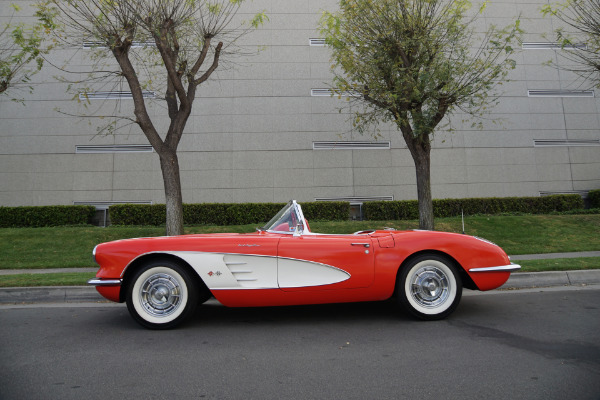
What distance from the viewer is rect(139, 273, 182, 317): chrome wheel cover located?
13.3ft

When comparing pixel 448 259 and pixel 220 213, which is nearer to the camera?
pixel 448 259

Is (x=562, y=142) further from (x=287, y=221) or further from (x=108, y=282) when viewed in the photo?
(x=108, y=282)

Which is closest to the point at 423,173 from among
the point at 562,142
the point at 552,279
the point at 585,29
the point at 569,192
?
the point at 552,279

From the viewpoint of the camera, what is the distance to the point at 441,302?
4191mm

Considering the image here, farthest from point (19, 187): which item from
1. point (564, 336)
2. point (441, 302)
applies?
point (564, 336)

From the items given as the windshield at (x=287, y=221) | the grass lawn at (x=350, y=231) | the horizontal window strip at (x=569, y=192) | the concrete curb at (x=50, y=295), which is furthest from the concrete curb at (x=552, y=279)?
the horizontal window strip at (x=569, y=192)

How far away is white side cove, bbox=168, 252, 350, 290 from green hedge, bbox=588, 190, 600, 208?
15.6 metres

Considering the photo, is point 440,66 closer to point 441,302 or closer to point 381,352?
point 441,302

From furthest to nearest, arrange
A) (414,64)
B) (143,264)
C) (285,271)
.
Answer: (414,64)
(143,264)
(285,271)

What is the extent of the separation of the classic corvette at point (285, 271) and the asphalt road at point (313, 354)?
0.93 feet

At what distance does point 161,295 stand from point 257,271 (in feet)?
3.44

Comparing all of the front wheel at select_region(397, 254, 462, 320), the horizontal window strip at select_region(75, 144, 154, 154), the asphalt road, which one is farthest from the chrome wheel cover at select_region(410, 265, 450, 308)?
the horizontal window strip at select_region(75, 144, 154, 154)

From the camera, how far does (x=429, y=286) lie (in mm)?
4168

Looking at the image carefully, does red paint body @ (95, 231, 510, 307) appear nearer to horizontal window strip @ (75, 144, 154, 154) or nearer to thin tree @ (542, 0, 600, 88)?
thin tree @ (542, 0, 600, 88)
